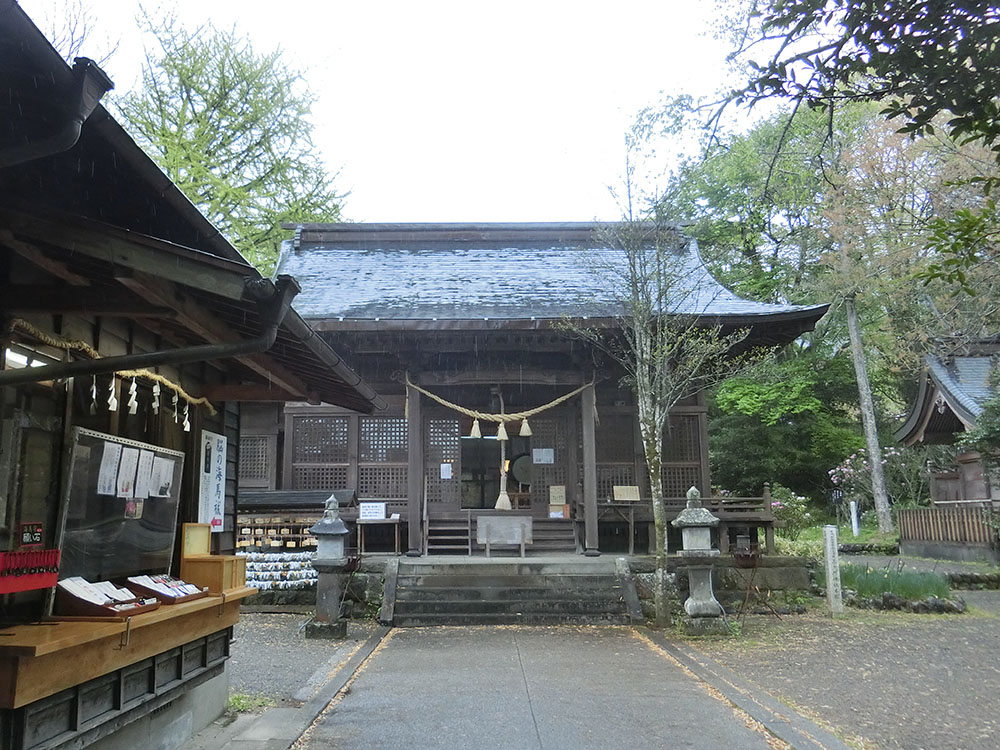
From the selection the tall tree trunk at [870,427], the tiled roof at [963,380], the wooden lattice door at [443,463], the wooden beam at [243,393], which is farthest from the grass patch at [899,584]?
the tall tree trunk at [870,427]

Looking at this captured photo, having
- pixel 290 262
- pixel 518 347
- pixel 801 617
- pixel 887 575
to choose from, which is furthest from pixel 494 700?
pixel 290 262

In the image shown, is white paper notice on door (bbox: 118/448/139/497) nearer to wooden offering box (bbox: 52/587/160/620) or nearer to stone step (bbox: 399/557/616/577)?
wooden offering box (bbox: 52/587/160/620)

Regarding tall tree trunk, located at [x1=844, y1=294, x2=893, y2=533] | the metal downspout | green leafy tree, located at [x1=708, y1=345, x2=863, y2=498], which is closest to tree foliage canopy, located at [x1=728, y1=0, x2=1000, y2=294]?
the metal downspout

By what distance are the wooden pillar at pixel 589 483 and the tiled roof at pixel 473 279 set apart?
6.04ft

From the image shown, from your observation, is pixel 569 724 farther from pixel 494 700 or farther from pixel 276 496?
pixel 276 496

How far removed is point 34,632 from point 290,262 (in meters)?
14.2

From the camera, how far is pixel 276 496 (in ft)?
42.4

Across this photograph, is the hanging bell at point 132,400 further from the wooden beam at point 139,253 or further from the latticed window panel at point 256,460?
the latticed window panel at point 256,460

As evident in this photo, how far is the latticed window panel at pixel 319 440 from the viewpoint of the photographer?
14.0 metres

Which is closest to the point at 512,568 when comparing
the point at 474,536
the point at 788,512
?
the point at 474,536

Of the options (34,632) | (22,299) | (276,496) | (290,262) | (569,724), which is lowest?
(569,724)

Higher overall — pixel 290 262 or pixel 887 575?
pixel 290 262

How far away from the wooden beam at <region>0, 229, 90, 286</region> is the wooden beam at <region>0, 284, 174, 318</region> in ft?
0.23

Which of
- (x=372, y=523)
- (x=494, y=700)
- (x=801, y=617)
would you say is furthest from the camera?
(x=372, y=523)
